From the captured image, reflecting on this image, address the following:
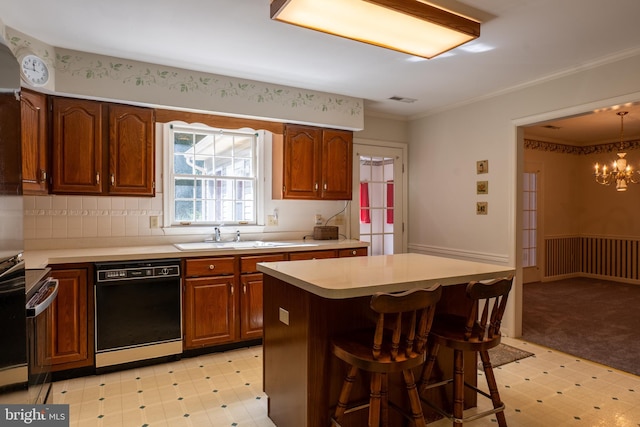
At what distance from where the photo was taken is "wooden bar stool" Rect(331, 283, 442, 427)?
1.67 m

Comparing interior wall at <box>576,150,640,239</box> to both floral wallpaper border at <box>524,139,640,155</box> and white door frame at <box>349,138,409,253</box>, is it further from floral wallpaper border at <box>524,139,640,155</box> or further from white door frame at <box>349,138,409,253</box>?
white door frame at <box>349,138,409,253</box>

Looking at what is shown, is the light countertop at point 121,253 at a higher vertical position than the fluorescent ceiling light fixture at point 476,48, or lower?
lower

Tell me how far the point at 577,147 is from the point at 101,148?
7899 millimetres

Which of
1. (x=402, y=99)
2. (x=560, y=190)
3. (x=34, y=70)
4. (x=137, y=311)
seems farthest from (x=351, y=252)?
(x=560, y=190)

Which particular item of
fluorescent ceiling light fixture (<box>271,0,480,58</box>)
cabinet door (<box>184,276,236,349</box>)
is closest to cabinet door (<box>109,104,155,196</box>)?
cabinet door (<box>184,276,236,349</box>)

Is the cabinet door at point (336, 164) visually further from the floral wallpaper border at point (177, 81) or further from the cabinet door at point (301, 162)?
the floral wallpaper border at point (177, 81)

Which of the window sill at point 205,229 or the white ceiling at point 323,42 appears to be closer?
the white ceiling at point 323,42

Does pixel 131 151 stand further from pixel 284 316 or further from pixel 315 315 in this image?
pixel 315 315

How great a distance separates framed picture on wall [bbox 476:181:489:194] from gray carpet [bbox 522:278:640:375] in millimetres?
1570

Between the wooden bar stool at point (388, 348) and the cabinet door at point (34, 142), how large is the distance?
2539 mm

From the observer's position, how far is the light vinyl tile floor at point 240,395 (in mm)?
2354

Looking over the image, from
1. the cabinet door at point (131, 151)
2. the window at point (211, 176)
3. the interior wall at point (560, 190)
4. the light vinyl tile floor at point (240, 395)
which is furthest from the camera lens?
the interior wall at point (560, 190)

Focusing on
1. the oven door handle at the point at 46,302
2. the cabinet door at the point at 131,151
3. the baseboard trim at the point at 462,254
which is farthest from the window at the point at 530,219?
the oven door handle at the point at 46,302

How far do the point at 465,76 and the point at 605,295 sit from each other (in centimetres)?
442
